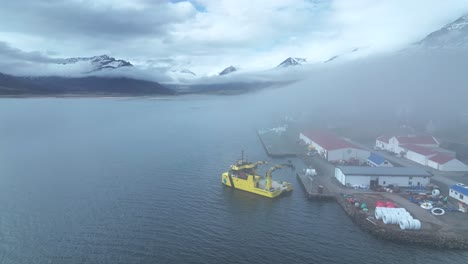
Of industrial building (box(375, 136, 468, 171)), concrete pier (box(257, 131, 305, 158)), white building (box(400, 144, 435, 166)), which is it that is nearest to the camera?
industrial building (box(375, 136, 468, 171))

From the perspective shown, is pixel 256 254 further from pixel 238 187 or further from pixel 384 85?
pixel 384 85

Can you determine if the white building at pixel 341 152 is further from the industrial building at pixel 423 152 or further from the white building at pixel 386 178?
the white building at pixel 386 178

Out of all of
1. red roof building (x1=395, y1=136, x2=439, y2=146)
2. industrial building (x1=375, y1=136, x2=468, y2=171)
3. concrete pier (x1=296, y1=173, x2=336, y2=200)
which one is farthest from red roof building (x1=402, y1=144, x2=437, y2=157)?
concrete pier (x1=296, y1=173, x2=336, y2=200)

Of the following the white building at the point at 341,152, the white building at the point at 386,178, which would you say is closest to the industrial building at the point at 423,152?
the white building at the point at 341,152

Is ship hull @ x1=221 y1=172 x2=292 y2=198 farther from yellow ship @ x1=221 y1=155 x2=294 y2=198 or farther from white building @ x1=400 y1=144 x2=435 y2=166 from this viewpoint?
white building @ x1=400 y1=144 x2=435 y2=166

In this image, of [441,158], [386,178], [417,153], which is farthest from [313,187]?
[417,153]

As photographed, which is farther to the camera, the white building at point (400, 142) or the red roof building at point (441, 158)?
the white building at point (400, 142)
